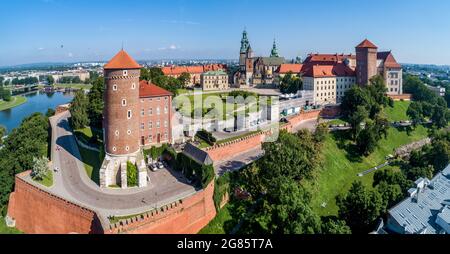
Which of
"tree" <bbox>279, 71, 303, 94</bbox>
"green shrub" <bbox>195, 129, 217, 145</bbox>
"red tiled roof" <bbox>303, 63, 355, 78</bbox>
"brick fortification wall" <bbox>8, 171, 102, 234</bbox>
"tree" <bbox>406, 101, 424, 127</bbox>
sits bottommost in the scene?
"brick fortification wall" <bbox>8, 171, 102, 234</bbox>

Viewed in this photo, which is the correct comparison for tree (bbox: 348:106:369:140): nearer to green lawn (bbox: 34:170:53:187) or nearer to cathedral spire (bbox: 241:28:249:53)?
green lawn (bbox: 34:170:53:187)

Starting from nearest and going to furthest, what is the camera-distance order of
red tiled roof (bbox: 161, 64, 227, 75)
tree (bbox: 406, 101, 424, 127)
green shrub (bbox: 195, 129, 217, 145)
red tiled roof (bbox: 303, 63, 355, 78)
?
green shrub (bbox: 195, 129, 217, 145) < tree (bbox: 406, 101, 424, 127) < red tiled roof (bbox: 303, 63, 355, 78) < red tiled roof (bbox: 161, 64, 227, 75)

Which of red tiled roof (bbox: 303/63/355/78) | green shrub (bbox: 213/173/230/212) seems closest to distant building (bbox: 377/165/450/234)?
green shrub (bbox: 213/173/230/212)

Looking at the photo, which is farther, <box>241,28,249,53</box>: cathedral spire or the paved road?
<box>241,28,249,53</box>: cathedral spire

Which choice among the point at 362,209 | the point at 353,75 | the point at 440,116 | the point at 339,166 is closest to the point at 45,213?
the point at 362,209

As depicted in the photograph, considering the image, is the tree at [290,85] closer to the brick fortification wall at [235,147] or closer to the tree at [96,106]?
the brick fortification wall at [235,147]

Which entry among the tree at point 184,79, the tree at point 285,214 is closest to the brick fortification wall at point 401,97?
the tree at point 184,79
